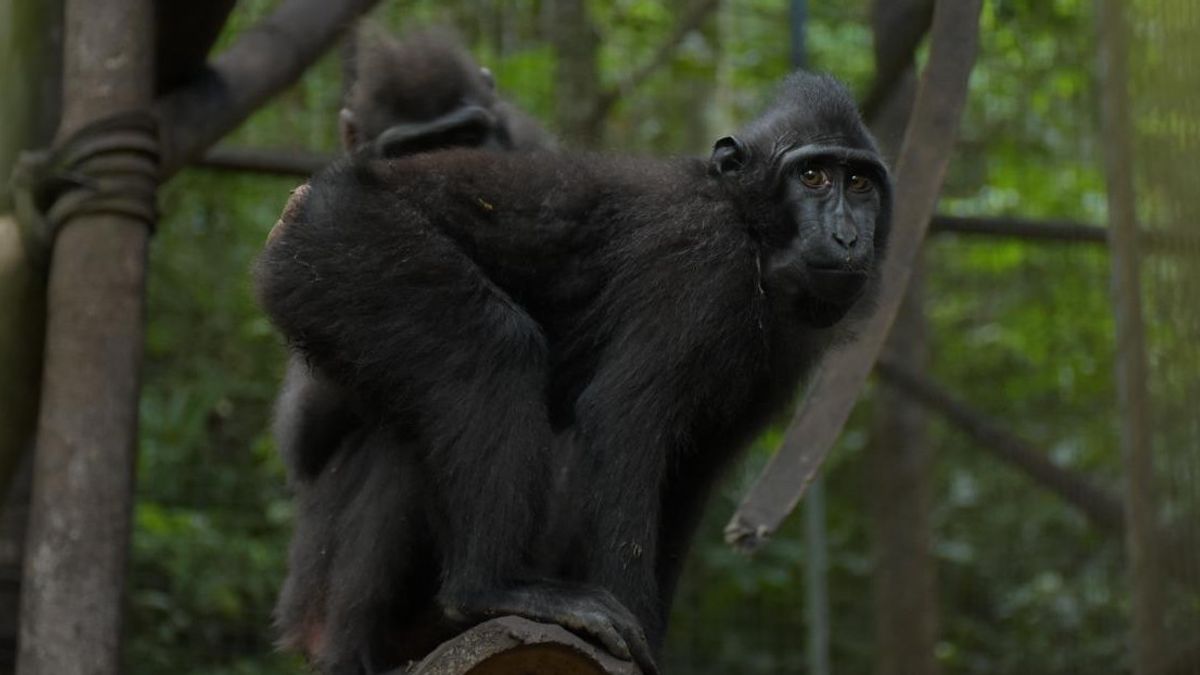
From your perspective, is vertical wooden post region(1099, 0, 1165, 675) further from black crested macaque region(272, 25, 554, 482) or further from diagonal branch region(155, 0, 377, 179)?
diagonal branch region(155, 0, 377, 179)

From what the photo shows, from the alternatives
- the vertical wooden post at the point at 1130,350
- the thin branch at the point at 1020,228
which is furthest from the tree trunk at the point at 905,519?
the vertical wooden post at the point at 1130,350

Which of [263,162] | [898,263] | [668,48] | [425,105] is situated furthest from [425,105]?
[668,48]

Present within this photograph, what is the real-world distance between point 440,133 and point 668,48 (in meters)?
3.44

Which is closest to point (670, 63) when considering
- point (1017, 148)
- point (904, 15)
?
point (1017, 148)

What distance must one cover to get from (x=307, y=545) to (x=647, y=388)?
111cm

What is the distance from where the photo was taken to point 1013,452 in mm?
7551

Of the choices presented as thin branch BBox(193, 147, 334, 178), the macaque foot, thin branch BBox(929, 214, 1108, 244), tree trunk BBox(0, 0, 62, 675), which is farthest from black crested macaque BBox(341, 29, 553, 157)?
the macaque foot

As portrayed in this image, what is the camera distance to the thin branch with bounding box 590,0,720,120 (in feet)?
30.3

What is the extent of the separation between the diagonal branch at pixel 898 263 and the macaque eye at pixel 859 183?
56 cm

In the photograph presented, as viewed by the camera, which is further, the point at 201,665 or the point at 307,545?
the point at 201,665

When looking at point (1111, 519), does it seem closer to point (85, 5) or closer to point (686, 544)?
point (686, 544)

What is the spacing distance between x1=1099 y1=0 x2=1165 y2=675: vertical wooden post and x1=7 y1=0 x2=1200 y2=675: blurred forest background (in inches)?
33.3

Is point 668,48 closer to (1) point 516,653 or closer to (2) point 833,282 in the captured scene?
(2) point 833,282

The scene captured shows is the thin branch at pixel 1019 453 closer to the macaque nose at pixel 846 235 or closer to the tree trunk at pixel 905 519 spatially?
the tree trunk at pixel 905 519
